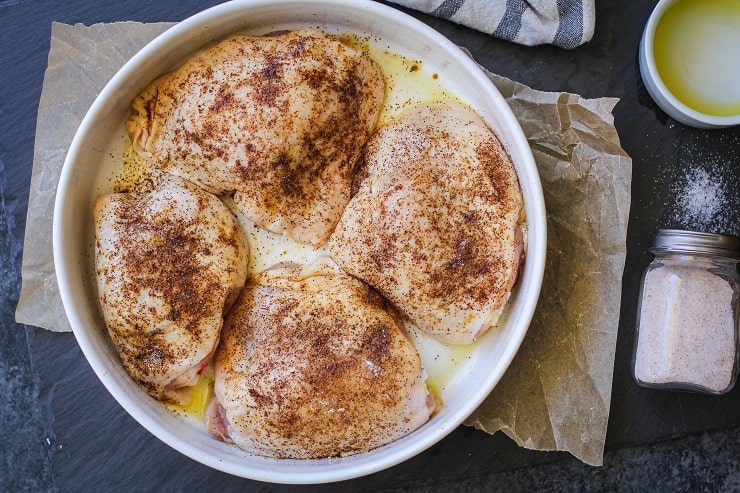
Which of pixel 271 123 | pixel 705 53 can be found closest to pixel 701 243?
pixel 705 53

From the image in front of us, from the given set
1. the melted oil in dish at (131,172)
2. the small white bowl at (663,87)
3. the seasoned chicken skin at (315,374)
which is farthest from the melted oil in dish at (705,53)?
the melted oil in dish at (131,172)

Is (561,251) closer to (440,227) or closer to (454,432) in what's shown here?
(440,227)

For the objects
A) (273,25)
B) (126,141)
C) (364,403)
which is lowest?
(364,403)

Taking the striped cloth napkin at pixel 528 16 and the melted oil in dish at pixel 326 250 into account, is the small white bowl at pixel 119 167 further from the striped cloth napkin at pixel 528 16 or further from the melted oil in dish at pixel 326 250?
the striped cloth napkin at pixel 528 16

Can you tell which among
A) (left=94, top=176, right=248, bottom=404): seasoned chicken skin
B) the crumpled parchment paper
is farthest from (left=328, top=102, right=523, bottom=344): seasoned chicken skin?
(left=94, top=176, right=248, bottom=404): seasoned chicken skin

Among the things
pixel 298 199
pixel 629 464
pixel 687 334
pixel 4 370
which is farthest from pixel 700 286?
pixel 4 370

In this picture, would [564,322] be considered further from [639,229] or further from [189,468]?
[189,468]
